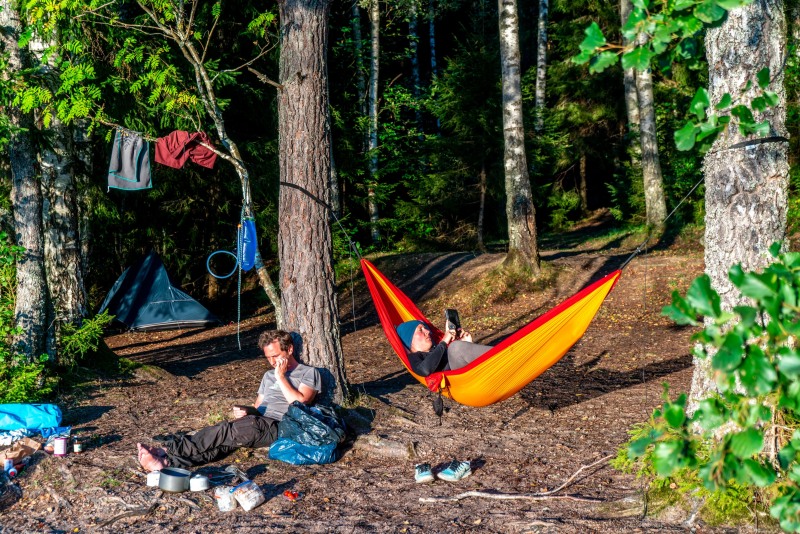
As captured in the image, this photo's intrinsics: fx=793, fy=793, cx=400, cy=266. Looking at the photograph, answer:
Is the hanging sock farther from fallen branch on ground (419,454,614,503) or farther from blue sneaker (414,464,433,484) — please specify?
fallen branch on ground (419,454,614,503)

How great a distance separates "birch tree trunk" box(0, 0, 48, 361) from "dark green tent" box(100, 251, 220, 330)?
4.17 m

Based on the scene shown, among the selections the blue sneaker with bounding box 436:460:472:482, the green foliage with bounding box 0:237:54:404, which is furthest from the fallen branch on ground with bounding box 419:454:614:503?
the green foliage with bounding box 0:237:54:404

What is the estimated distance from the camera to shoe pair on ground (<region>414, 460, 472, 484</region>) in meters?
3.94

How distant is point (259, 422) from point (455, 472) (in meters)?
1.14

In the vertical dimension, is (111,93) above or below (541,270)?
above

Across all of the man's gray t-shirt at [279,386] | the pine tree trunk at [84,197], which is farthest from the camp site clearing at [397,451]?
the pine tree trunk at [84,197]

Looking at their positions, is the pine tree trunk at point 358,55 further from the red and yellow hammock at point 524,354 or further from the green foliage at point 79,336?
the red and yellow hammock at point 524,354

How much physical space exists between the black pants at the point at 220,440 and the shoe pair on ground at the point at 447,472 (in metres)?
0.88

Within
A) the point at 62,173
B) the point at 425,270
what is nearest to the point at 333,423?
the point at 62,173

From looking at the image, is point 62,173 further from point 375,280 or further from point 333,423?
point 333,423

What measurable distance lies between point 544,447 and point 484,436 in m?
0.39

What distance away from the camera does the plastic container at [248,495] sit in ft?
11.8

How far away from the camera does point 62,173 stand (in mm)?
6453

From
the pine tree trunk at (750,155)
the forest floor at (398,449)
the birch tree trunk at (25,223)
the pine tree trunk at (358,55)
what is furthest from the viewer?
the pine tree trunk at (358,55)
